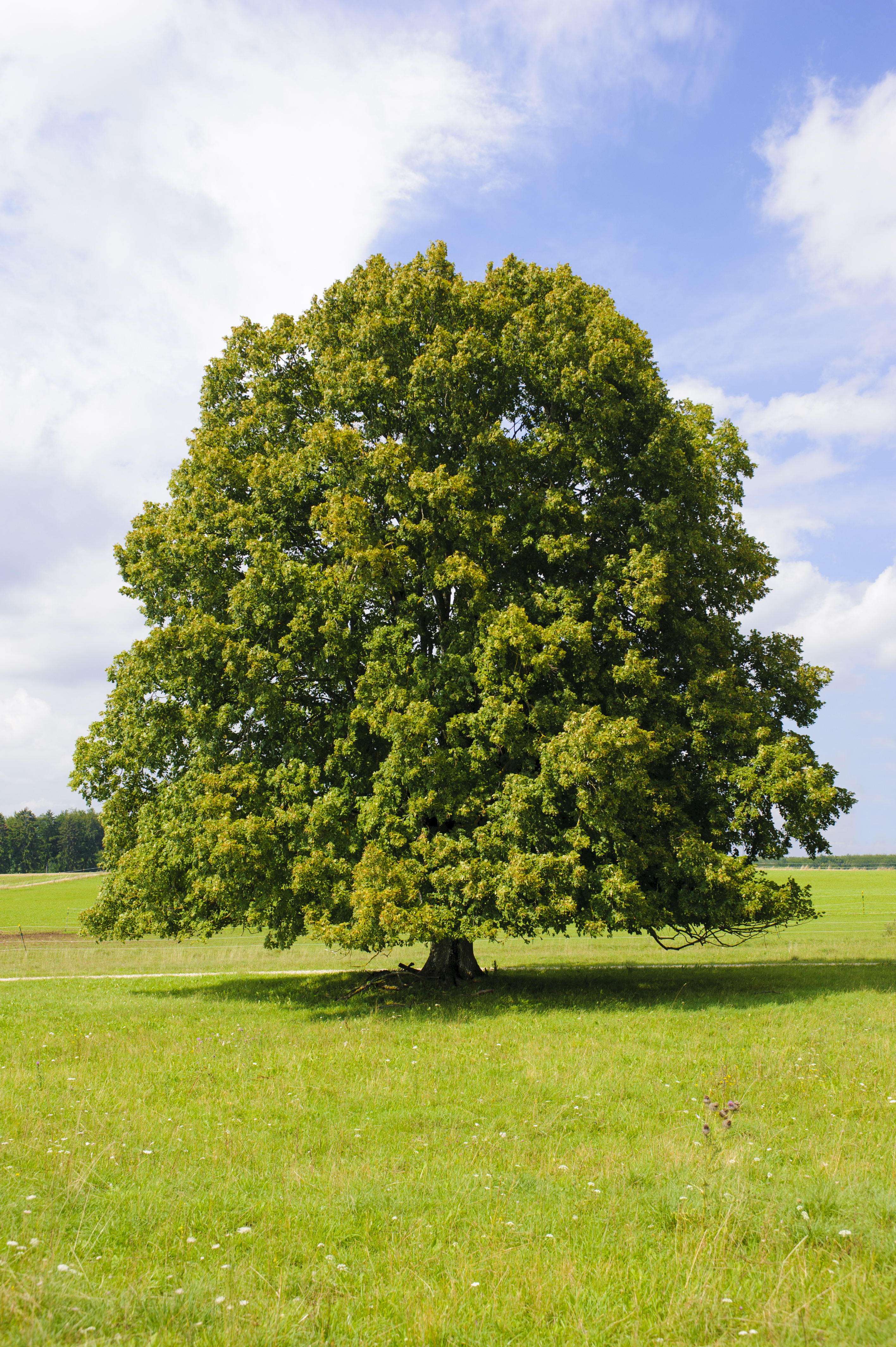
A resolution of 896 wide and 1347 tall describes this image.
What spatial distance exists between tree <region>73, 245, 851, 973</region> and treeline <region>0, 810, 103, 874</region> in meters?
158

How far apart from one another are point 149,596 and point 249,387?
700 cm

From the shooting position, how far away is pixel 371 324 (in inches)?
848

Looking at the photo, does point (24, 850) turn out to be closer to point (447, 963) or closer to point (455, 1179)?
point (447, 963)

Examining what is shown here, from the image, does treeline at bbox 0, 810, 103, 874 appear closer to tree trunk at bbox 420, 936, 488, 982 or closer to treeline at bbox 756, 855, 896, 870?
treeline at bbox 756, 855, 896, 870

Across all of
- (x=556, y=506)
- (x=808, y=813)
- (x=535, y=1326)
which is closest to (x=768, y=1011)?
(x=808, y=813)

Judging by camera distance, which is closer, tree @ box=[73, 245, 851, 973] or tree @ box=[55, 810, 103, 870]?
tree @ box=[73, 245, 851, 973]

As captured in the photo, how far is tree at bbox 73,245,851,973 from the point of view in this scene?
1795 cm

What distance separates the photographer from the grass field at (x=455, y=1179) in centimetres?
514

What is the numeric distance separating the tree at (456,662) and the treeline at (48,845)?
158 meters

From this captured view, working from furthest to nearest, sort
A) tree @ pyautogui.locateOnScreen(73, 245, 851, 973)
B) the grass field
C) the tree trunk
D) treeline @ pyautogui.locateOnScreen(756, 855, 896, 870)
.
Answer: treeline @ pyautogui.locateOnScreen(756, 855, 896, 870)
the tree trunk
tree @ pyautogui.locateOnScreen(73, 245, 851, 973)
the grass field

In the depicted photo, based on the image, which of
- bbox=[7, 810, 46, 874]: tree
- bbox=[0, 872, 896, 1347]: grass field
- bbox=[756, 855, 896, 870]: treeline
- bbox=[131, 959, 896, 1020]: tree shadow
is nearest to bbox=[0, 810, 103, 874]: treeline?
bbox=[7, 810, 46, 874]: tree

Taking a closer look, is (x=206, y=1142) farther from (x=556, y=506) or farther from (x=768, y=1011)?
(x=556, y=506)

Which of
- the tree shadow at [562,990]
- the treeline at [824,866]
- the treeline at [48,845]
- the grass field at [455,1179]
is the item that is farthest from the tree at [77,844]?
the grass field at [455,1179]

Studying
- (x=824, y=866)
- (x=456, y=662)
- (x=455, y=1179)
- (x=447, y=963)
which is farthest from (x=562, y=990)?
(x=824, y=866)
